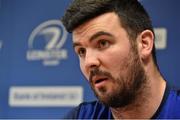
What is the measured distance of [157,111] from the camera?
0.94 m

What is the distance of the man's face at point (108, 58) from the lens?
0.90m

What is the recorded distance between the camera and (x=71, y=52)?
192 centimetres

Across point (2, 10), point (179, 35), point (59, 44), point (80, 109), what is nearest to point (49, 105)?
point (59, 44)

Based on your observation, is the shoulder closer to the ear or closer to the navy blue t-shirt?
the navy blue t-shirt

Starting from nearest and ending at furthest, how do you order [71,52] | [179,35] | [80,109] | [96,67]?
[96,67] → [80,109] → [179,35] → [71,52]

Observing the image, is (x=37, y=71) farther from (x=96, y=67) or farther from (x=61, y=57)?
(x=96, y=67)

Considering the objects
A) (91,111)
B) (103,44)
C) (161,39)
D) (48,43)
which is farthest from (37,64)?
(103,44)

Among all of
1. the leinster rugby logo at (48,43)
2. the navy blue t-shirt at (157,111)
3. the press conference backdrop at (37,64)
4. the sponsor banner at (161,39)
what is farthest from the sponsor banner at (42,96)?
the navy blue t-shirt at (157,111)

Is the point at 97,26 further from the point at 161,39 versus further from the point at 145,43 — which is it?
the point at 161,39

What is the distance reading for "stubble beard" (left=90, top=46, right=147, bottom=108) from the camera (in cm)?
90

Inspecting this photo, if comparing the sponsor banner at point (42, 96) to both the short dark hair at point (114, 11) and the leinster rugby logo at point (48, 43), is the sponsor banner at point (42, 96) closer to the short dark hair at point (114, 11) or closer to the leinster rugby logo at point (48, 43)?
the leinster rugby logo at point (48, 43)

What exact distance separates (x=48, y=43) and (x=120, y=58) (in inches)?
42.9

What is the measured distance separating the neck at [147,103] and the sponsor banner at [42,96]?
0.95m

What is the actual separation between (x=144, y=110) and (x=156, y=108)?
0.03m
